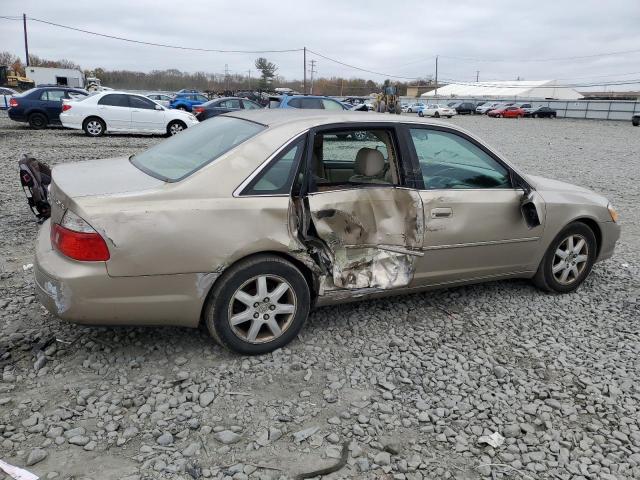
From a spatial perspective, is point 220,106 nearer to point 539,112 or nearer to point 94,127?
point 94,127

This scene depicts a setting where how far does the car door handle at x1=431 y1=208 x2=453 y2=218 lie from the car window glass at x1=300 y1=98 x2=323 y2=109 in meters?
13.0

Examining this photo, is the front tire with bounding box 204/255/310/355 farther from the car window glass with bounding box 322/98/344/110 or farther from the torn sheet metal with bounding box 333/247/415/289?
the car window glass with bounding box 322/98/344/110

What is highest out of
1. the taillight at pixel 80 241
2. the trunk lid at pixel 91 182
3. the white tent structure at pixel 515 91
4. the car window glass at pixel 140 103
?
the white tent structure at pixel 515 91

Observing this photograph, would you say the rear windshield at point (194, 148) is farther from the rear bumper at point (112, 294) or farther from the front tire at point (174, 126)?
the front tire at point (174, 126)

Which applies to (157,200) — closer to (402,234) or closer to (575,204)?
(402,234)

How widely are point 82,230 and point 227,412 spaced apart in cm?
128

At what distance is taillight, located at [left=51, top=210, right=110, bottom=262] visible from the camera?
9.31ft

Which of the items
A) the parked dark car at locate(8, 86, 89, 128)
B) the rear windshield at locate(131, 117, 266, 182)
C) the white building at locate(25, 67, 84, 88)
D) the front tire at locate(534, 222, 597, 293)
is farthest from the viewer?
the white building at locate(25, 67, 84, 88)

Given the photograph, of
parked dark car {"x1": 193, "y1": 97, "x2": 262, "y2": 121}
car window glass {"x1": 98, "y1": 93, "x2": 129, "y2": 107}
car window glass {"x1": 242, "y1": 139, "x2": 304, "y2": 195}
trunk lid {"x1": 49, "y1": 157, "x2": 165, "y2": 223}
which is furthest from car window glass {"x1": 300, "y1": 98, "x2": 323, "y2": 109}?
car window glass {"x1": 242, "y1": 139, "x2": 304, "y2": 195}

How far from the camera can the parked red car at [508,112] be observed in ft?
156

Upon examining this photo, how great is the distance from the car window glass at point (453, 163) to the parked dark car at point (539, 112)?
159ft

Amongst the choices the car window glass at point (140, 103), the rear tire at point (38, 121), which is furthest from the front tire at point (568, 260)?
the rear tire at point (38, 121)

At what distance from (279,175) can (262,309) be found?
863 millimetres

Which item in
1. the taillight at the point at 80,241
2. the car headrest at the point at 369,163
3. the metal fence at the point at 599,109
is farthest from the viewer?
the metal fence at the point at 599,109
